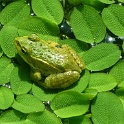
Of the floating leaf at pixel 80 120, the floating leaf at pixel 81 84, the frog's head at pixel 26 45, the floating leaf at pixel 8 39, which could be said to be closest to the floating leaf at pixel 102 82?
the floating leaf at pixel 81 84

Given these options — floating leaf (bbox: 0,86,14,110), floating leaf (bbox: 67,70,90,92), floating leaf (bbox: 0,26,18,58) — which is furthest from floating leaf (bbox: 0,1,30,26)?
floating leaf (bbox: 67,70,90,92)

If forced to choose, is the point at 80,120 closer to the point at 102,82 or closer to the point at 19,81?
the point at 102,82

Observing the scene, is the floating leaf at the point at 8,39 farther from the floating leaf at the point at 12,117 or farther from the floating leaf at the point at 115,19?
the floating leaf at the point at 115,19

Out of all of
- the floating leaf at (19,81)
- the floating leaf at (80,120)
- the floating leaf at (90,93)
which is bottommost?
the floating leaf at (80,120)

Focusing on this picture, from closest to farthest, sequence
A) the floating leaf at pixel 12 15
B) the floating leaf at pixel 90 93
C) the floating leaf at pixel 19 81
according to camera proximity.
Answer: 1. the floating leaf at pixel 90 93
2. the floating leaf at pixel 19 81
3. the floating leaf at pixel 12 15

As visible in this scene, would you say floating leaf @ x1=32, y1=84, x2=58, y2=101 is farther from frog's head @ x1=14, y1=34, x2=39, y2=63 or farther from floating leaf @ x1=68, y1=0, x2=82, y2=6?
floating leaf @ x1=68, y1=0, x2=82, y2=6

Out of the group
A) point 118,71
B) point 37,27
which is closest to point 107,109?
point 118,71
